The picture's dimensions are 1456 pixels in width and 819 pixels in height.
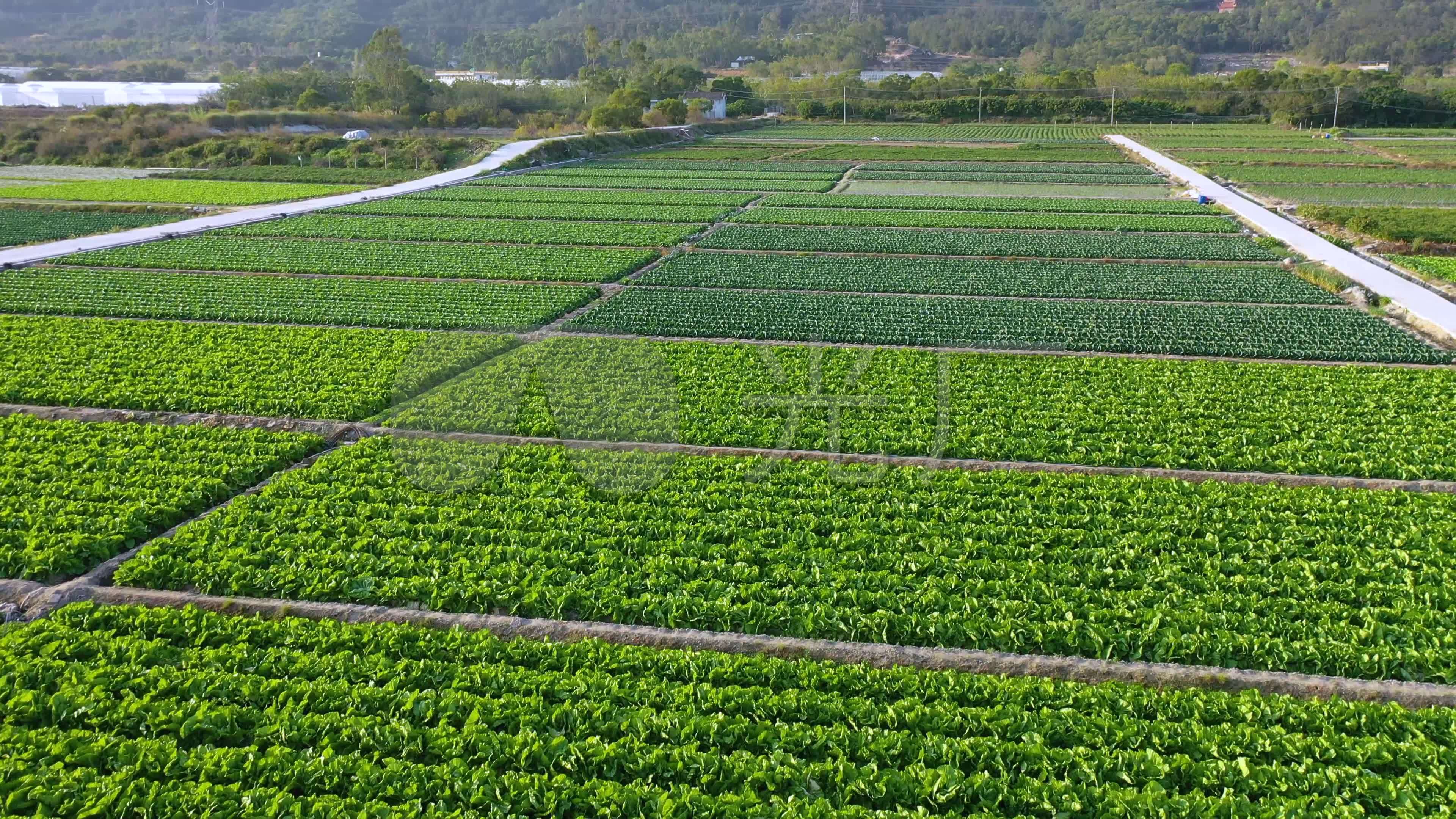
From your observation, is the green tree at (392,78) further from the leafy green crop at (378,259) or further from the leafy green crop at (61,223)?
the leafy green crop at (378,259)

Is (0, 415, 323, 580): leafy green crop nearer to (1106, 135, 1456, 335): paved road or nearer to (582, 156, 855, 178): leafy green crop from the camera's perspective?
(1106, 135, 1456, 335): paved road

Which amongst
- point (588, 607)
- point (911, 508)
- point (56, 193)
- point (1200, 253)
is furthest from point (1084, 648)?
point (56, 193)

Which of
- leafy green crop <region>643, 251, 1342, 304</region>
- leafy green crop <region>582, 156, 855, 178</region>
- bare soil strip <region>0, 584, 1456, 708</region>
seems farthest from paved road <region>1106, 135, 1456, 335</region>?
leafy green crop <region>582, 156, 855, 178</region>

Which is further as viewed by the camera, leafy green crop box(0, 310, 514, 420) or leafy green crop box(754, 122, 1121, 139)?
leafy green crop box(754, 122, 1121, 139)

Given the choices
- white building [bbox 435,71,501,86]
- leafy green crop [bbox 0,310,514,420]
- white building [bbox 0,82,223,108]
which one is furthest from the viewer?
white building [bbox 435,71,501,86]

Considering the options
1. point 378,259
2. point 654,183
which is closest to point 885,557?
point 378,259

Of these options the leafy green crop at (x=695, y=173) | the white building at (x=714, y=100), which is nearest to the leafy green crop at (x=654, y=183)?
the leafy green crop at (x=695, y=173)
